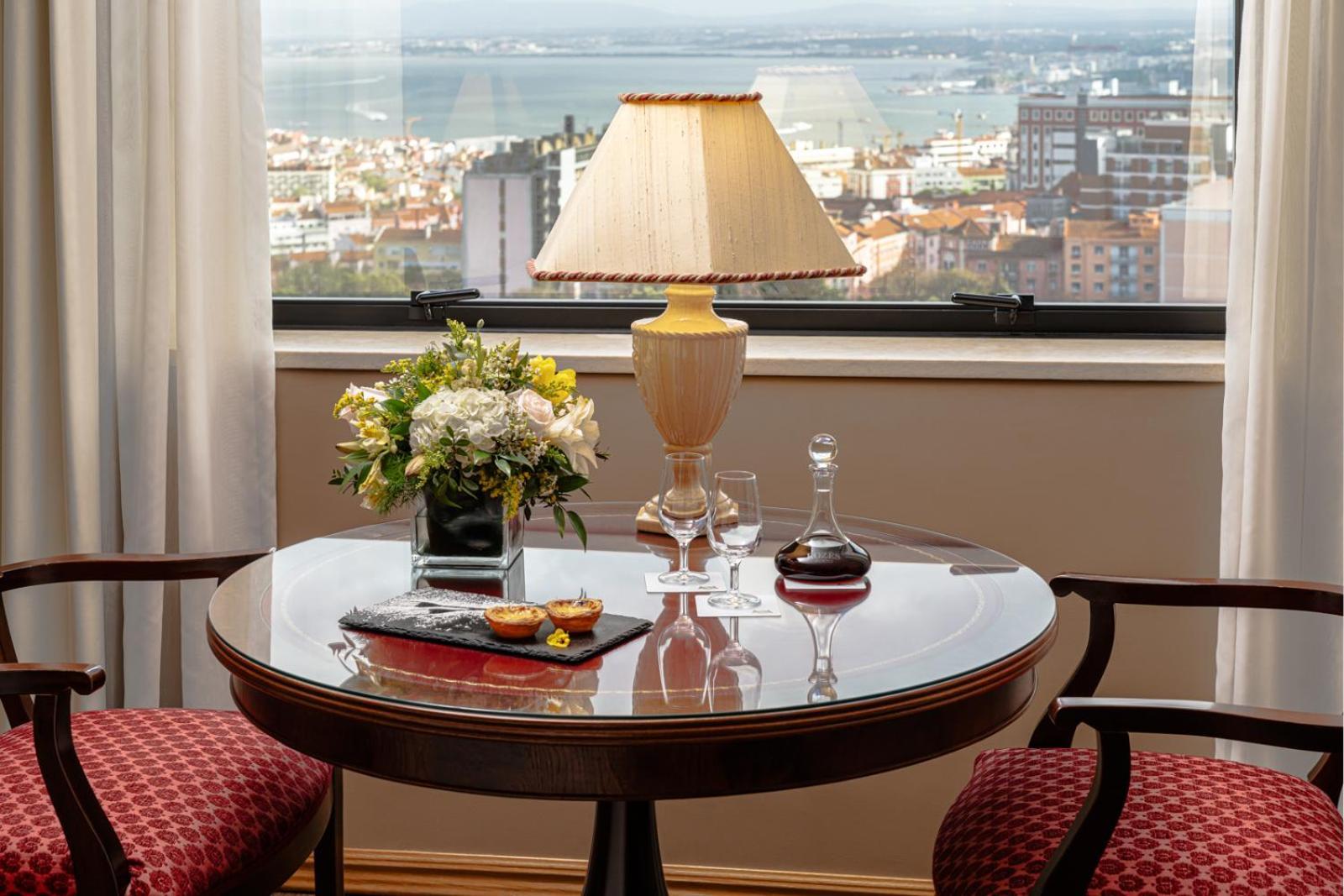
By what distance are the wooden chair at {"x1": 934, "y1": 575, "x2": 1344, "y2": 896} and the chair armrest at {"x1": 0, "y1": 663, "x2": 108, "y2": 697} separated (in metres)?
1.11

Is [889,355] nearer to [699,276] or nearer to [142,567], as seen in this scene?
[699,276]

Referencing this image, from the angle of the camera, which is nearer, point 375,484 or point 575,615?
point 575,615

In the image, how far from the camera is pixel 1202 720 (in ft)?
5.16

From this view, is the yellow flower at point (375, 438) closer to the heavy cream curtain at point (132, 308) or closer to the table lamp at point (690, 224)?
the table lamp at point (690, 224)

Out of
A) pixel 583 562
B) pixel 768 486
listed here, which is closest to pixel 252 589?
pixel 583 562

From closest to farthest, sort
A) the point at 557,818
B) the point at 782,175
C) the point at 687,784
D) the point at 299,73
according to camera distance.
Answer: the point at 687,784, the point at 782,175, the point at 557,818, the point at 299,73

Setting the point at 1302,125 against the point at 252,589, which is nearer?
the point at 252,589

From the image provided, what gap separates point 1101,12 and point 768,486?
119 cm

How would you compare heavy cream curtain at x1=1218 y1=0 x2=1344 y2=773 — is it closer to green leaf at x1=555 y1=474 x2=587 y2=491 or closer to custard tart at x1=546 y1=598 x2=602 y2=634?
green leaf at x1=555 y1=474 x2=587 y2=491

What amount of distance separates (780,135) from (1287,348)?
1.09m

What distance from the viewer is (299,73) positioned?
3.05 m

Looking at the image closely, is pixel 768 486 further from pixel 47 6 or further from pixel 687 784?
pixel 47 6

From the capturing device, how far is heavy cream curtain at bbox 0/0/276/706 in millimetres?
2656

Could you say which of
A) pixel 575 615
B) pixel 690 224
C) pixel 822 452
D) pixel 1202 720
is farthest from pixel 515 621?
pixel 1202 720
